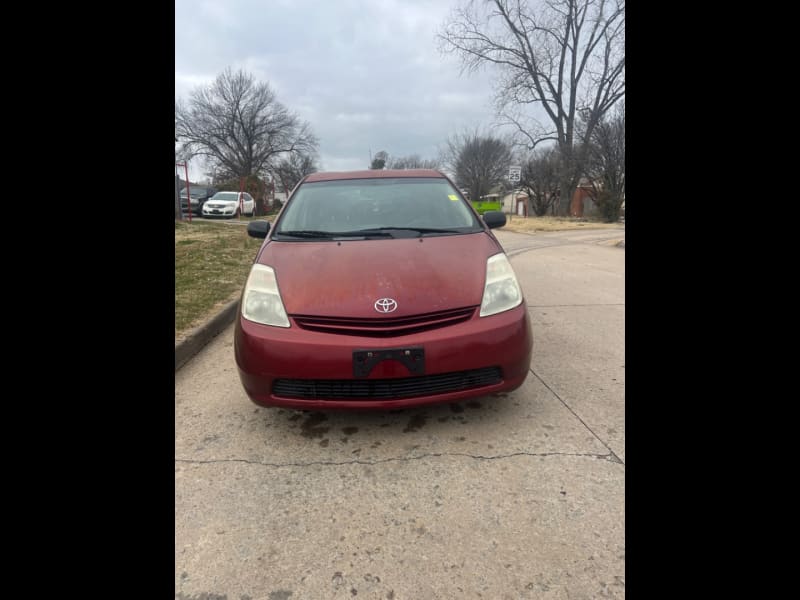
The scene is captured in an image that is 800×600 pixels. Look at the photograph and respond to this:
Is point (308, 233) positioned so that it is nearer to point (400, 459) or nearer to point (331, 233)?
point (331, 233)

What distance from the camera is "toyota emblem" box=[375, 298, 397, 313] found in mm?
2104

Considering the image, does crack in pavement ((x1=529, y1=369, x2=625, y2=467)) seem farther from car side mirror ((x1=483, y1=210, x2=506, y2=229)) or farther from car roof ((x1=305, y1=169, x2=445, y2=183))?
car roof ((x1=305, y1=169, x2=445, y2=183))

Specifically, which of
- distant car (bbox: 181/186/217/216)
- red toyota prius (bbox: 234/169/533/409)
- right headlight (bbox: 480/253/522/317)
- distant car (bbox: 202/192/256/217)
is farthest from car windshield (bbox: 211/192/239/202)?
right headlight (bbox: 480/253/522/317)

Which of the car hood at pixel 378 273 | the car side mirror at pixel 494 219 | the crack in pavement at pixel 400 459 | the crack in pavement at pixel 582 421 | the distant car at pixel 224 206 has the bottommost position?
the crack in pavement at pixel 400 459

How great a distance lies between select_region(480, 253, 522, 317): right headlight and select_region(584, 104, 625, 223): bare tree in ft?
87.6

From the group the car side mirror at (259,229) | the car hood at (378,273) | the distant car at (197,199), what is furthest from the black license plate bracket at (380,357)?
the distant car at (197,199)

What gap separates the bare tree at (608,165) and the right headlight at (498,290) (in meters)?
26.7

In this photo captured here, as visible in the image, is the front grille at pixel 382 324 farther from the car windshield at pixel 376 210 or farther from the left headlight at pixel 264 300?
the car windshield at pixel 376 210

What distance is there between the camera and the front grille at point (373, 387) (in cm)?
209

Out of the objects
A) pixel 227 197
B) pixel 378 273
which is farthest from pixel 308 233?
pixel 227 197

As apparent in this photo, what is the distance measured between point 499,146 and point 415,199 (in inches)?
2179

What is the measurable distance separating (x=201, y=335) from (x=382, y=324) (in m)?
2.42
